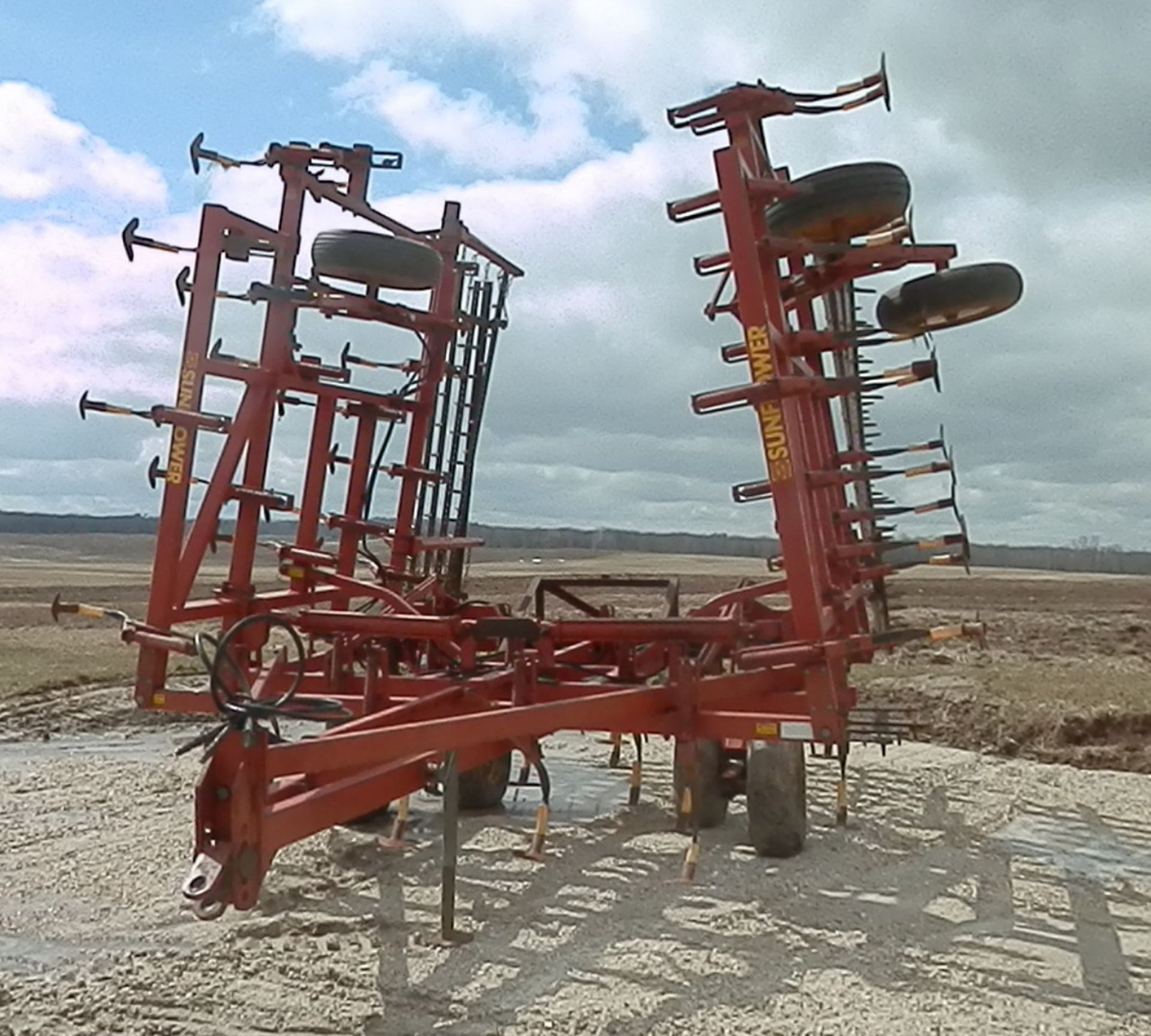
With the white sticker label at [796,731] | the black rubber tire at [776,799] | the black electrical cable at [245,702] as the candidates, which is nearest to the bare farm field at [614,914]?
the black rubber tire at [776,799]

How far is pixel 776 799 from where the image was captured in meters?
6.29

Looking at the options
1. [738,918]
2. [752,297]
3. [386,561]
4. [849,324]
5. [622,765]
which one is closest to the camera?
[738,918]

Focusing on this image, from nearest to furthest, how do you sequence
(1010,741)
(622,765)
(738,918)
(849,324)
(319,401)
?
(738,918) → (849,324) → (319,401) → (622,765) → (1010,741)

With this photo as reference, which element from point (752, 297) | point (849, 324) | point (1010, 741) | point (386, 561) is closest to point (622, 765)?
point (386, 561)

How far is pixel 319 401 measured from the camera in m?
7.45

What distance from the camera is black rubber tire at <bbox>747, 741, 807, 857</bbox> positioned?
628 centimetres

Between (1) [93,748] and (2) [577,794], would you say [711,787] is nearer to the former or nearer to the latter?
(2) [577,794]

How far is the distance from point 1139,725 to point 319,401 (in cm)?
715

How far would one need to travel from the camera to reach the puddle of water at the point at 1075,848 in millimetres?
6156

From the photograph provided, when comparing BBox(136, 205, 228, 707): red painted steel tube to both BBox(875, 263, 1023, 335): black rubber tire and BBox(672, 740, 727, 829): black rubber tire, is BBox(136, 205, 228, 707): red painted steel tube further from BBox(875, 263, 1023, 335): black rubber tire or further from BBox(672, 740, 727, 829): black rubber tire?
BBox(875, 263, 1023, 335): black rubber tire

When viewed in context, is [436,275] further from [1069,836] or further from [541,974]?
[1069,836]

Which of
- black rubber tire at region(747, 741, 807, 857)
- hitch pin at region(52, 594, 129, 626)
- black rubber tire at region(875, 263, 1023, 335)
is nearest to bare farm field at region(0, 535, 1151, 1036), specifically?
black rubber tire at region(747, 741, 807, 857)

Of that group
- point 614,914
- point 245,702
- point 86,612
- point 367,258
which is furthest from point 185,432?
point 614,914

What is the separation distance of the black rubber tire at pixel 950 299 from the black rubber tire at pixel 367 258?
7.95 feet
